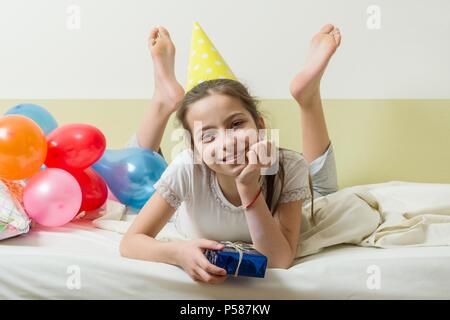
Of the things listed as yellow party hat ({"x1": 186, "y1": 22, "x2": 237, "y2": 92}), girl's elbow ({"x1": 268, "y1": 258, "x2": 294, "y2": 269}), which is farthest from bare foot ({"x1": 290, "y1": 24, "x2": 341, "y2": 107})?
girl's elbow ({"x1": 268, "y1": 258, "x2": 294, "y2": 269})

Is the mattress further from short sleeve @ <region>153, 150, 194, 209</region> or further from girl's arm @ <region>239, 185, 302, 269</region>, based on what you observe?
short sleeve @ <region>153, 150, 194, 209</region>

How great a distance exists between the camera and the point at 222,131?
103 centimetres

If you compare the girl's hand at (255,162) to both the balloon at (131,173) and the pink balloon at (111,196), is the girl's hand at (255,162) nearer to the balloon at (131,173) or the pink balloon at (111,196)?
the balloon at (131,173)

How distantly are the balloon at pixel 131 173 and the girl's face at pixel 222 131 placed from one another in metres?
0.39

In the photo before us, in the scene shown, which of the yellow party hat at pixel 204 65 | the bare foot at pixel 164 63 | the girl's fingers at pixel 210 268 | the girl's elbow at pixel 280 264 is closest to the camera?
the girl's fingers at pixel 210 268

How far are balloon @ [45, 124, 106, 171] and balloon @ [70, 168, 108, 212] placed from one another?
0.13ft

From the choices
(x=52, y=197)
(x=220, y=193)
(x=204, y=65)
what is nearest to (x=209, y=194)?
(x=220, y=193)

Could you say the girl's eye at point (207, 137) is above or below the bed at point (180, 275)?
above

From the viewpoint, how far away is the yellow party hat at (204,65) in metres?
1.43

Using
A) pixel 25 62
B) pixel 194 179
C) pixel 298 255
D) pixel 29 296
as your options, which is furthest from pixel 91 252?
pixel 25 62

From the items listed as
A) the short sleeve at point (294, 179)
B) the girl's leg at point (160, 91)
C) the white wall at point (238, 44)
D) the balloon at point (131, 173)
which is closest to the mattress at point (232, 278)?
the short sleeve at point (294, 179)

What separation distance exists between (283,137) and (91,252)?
95 cm

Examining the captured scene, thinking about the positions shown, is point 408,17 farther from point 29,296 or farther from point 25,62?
point 29,296

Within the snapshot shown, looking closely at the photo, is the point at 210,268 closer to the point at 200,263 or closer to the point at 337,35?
the point at 200,263
